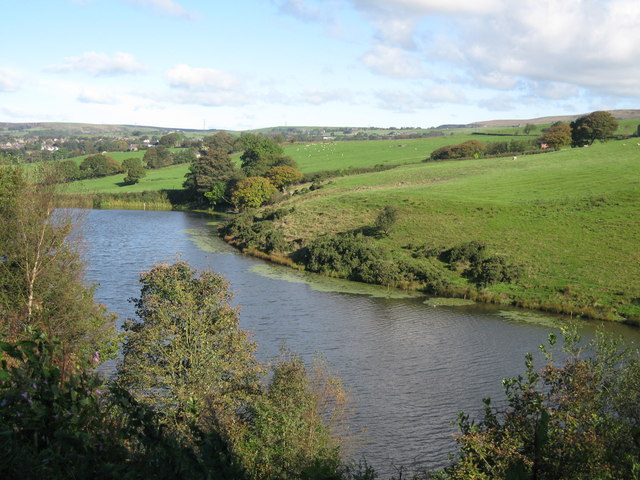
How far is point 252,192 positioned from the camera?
307ft

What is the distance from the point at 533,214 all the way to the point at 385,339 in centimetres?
3265

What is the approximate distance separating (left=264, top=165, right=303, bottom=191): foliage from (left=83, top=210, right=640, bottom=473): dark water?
146ft

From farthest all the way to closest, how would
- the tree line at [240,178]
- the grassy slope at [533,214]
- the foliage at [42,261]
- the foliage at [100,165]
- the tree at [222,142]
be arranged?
the tree at [222,142] → the foliage at [100,165] → the tree line at [240,178] → the grassy slope at [533,214] → the foliage at [42,261]

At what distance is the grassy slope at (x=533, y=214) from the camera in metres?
46.3

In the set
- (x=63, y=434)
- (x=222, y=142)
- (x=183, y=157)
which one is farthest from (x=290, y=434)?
(x=183, y=157)

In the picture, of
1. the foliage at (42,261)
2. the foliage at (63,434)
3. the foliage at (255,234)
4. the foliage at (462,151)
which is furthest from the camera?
the foliage at (462,151)

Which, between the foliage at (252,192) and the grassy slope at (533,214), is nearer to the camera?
the grassy slope at (533,214)

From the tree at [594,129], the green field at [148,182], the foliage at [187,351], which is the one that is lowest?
the foliage at [187,351]

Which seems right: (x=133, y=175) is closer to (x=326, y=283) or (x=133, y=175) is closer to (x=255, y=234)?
(x=255, y=234)

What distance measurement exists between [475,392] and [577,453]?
54.1 feet

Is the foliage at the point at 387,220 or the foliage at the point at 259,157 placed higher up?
the foliage at the point at 259,157

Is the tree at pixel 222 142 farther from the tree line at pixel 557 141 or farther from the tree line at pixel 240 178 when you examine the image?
the tree line at pixel 557 141

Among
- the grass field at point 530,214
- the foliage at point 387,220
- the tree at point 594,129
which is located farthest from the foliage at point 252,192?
the tree at point 594,129

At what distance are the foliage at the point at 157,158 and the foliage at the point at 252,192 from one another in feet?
201
